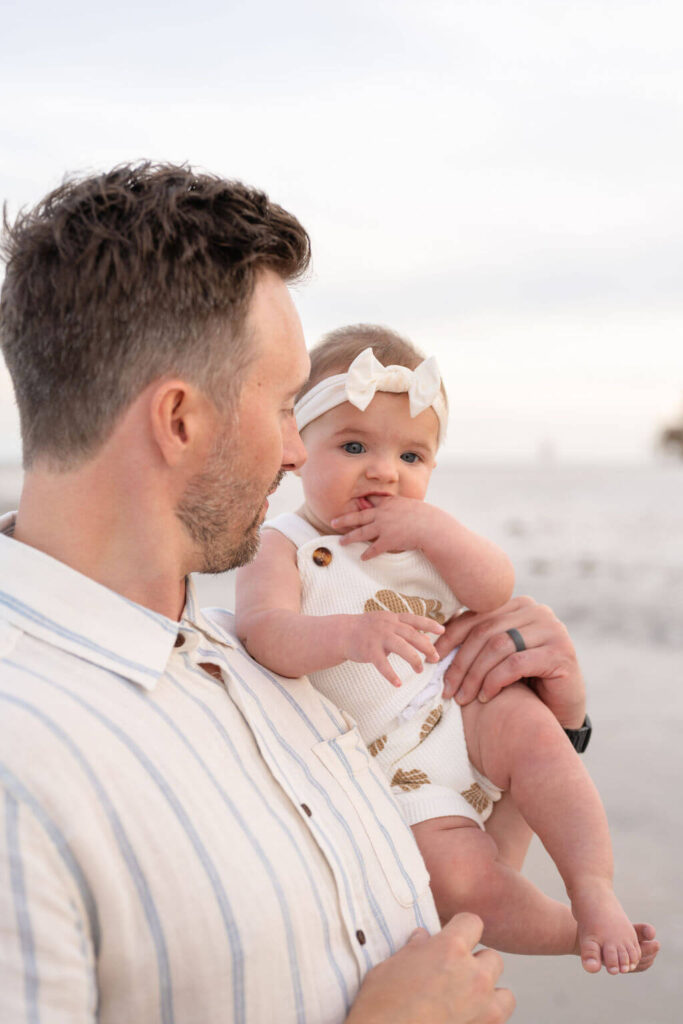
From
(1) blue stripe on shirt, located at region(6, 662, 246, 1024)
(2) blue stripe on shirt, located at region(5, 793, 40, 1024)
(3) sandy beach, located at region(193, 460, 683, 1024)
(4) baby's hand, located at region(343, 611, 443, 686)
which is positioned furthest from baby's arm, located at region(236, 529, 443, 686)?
(3) sandy beach, located at region(193, 460, 683, 1024)

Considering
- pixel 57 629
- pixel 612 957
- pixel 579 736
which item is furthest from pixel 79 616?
pixel 579 736

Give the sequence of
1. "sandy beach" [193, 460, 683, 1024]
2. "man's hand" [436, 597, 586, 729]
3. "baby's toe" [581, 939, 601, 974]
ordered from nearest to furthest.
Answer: "baby's toe" [581, 939, 601, 974] → "man's hand" [436, 597, 586, 729] → "sandy beach" [193, 460, 683, 1024]

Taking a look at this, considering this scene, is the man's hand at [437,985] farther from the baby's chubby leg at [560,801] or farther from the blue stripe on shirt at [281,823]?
the baby's chubby leg at [560,801]

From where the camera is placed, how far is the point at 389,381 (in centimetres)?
203

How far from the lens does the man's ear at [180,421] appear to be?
1.39m

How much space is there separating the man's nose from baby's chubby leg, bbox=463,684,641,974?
73 centimetres

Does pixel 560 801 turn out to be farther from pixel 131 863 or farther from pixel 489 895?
pixel 131 863

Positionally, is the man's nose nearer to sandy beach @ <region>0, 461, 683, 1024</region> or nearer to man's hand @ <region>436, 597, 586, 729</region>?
man's hand @ <region>436, 597, 586, 729</region>

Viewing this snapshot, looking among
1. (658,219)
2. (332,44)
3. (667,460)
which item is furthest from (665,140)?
(667,460)

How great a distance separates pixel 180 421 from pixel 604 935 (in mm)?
1202

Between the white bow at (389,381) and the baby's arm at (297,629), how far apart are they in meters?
0.38

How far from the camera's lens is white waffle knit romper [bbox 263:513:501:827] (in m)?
1.85

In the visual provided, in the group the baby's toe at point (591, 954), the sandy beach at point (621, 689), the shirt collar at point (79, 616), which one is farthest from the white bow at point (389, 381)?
the sandy beach at point (621, 689)

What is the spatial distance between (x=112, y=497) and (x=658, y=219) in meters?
8.15
